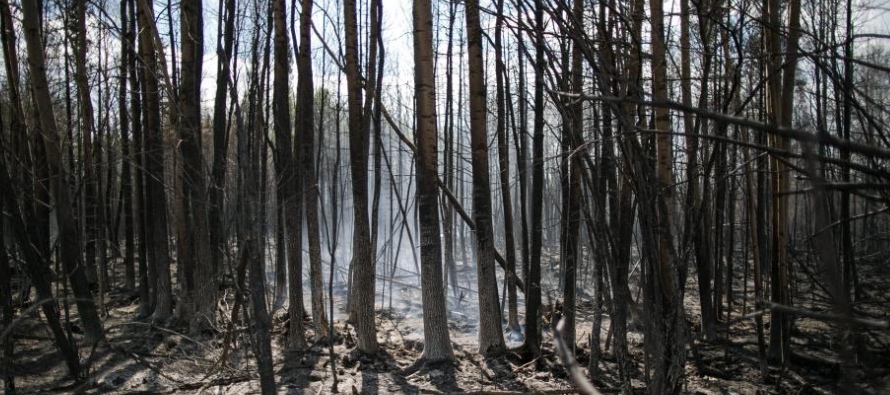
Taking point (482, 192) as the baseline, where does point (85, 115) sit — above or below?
above

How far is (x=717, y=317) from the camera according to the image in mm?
11133

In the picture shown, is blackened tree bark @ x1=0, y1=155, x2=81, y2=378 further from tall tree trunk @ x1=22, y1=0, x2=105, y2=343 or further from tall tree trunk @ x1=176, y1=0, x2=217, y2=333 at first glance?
tall tree trunk @ x1=176, y1=0, x2=217, y2=333

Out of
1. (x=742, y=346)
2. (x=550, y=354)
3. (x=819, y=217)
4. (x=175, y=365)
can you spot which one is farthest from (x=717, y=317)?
(x=819, y=217)

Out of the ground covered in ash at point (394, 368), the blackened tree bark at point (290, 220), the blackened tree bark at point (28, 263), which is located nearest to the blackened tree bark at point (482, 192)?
the ground covered in ash at point (394, 368)

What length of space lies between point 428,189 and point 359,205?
122 centimetres

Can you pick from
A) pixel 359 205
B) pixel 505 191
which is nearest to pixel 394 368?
pixel 359 205

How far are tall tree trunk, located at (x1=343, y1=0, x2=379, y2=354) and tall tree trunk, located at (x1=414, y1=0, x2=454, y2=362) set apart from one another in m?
1.00

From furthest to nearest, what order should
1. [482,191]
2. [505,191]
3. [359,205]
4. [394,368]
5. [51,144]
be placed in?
[505,191] → [359,205] → [482,191] → [394,368] → [51,144]

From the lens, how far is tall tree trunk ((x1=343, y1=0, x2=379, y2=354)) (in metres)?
9.16

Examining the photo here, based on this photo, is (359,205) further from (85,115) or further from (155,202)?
(85,115)

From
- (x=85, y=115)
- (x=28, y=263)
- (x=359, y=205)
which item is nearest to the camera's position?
(x=28, y=263)

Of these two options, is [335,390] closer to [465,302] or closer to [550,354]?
[550,354]

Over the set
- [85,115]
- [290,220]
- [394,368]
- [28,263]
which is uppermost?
[85,115]

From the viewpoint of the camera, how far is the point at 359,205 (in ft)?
30.3
